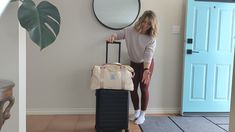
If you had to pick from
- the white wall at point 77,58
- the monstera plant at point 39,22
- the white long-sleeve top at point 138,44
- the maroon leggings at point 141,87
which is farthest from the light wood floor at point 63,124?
the monstera plant at point 39,22

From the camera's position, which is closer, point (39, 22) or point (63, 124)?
point (39, 22)

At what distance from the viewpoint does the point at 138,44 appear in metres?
3.81

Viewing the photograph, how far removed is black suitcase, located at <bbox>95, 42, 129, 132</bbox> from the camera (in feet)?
11.0

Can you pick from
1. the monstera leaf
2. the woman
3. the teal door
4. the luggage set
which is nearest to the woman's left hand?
the woman

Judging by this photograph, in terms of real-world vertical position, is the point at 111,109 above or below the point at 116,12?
below

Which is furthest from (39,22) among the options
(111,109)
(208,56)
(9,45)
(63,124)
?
(208,56)

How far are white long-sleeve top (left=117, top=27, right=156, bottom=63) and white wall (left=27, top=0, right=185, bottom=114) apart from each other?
375mm

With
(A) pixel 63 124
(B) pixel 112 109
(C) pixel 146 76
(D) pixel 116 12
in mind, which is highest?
(D) pixel 116 12

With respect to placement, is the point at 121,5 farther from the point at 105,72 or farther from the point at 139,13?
the point at 105,72

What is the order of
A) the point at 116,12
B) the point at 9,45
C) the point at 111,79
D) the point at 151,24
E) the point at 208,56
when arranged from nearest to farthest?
1. the point at 9,45
2. the point at 111,79
3. the point at 151,24
4. the point at 116,12
5. the point at 208,56

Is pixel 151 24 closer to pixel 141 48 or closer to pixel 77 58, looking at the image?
pixel 141 48

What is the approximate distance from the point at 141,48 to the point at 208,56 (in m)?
1.12

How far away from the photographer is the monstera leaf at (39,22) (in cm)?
227

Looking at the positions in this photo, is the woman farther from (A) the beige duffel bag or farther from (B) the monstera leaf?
(B) the monstera leaf
